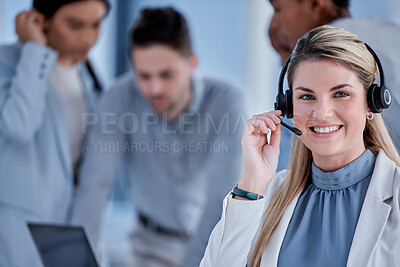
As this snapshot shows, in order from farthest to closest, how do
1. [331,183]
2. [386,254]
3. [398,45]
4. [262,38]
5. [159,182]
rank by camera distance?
[262,38] < [159,182] < [398,45] < [331,183] < [386,254]

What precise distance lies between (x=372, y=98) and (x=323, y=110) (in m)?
0.09

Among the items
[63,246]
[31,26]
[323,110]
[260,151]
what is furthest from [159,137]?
[323,110]

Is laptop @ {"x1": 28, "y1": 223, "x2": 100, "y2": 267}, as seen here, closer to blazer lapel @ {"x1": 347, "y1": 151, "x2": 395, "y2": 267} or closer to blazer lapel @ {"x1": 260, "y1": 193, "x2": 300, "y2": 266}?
blazer lapel @ {"x1": 260, "y1": 193, "x2": 300, "y2": 266}

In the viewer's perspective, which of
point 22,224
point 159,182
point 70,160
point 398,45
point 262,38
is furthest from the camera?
point 262,38

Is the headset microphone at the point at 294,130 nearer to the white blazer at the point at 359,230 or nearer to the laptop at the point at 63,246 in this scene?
the white blazer at the point at 359,230

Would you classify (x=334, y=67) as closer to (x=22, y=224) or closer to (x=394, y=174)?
(x=394, y=174)

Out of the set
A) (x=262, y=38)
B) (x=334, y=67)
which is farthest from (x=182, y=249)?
(x=262, y=38)

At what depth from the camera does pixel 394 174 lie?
0.87 metres

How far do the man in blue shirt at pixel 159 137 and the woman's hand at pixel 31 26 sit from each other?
1.01ft

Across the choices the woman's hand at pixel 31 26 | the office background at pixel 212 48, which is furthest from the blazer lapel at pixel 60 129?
the office background at pixel 212 48

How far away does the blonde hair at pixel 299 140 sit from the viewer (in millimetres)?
853

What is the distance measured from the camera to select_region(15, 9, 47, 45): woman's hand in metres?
1.57

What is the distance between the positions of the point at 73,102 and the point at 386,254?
123cm

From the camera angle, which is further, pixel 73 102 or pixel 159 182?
pixel 159 182
